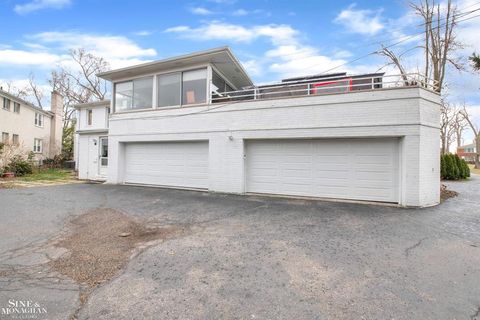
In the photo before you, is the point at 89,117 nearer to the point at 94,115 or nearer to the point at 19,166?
the point at 94,115

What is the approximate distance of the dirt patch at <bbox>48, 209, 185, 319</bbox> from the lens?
10.4 ft

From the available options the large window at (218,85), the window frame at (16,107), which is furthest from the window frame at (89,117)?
the large window at (218,85)

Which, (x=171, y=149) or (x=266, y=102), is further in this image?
(x=171, y=149)

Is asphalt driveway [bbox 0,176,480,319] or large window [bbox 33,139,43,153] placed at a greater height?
large window [bbox 33,139,43,153]

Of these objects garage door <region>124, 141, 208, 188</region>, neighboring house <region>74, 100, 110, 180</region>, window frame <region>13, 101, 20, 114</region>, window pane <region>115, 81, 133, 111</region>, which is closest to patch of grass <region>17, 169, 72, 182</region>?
neighboring house <region>74, 100, 110, 180</region>

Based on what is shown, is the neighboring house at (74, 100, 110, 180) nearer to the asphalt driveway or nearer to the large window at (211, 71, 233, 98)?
the large window at (211, 71, 233, 98)

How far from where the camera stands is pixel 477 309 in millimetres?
2463

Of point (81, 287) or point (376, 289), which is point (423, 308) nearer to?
point (376, 289)

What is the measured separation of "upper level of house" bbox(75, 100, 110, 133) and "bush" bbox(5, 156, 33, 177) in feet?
12.3

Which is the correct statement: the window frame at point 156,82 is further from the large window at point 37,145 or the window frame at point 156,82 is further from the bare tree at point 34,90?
the bare tree at point 34,90

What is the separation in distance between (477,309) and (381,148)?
5.87 m

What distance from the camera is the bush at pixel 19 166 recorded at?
574 inches

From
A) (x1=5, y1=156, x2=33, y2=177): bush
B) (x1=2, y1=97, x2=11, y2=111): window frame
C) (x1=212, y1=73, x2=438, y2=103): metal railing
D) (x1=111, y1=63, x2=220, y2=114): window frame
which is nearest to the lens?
(x1=212, y1=73, x2=438, y2=103): metal railing

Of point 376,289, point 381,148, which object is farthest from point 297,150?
point 376,289
